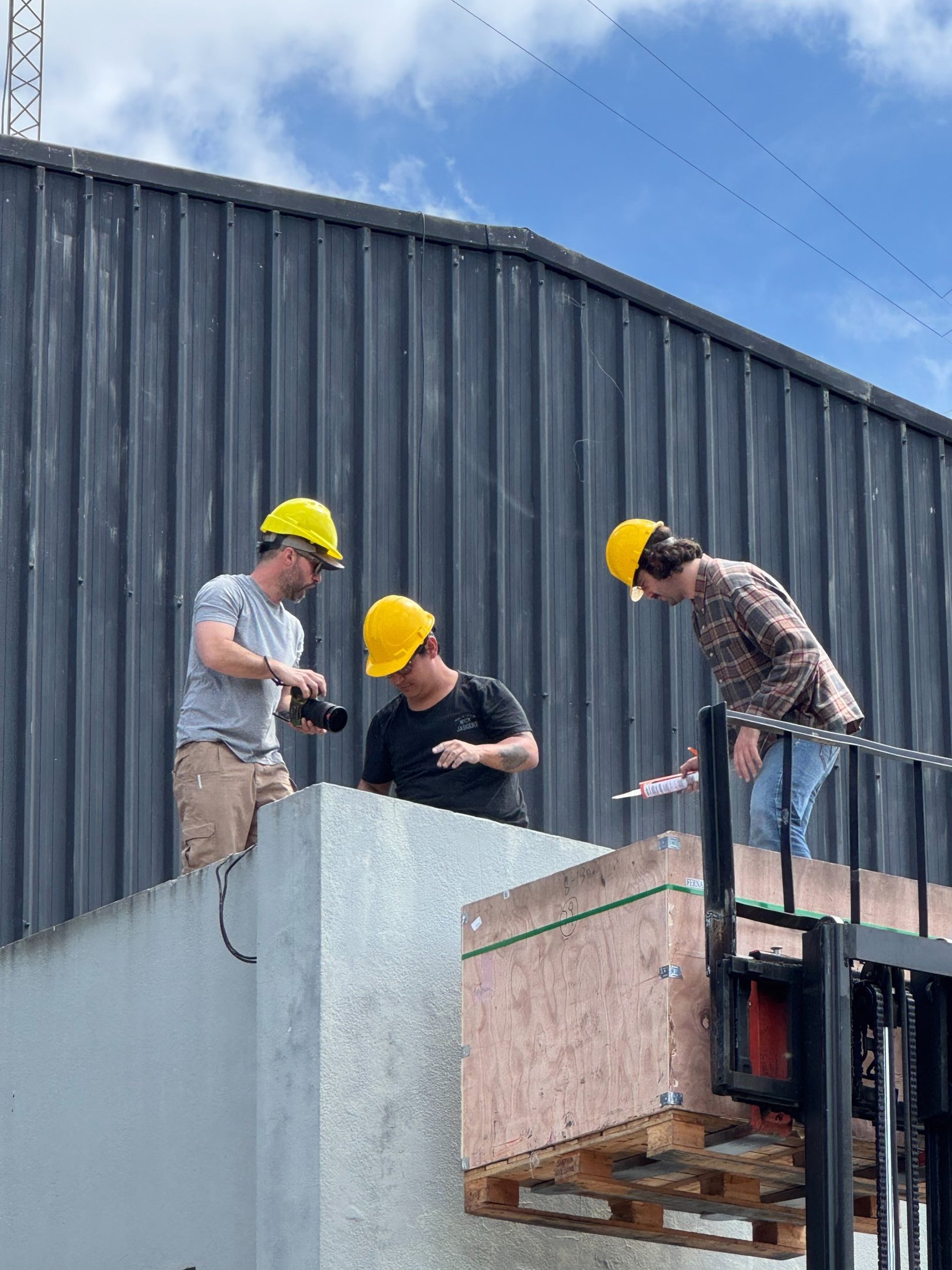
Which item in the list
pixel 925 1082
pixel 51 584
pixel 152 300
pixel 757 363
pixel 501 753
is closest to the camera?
pixel 925 1082

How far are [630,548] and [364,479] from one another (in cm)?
407

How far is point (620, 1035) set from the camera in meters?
6.21

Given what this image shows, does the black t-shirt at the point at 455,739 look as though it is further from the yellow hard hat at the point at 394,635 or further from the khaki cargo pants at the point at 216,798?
the khaki cargo pants at the point at 216,798

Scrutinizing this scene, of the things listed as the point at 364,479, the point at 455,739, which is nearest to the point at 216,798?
the point at 455,739

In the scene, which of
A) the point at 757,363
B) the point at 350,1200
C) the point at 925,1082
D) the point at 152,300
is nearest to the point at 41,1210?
the point at 350,1200

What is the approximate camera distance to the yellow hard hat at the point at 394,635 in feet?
27.1

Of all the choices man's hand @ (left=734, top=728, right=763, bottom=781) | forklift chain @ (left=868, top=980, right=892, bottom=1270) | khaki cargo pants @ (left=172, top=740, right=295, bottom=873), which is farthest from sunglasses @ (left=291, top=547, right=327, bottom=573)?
forklift chain @ (left=868, top=980, right=892, bottom=1270)

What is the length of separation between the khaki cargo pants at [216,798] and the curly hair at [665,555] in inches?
70.4

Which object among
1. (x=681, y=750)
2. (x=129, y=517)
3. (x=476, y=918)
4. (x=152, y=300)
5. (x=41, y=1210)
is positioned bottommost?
(x=41, y=1210)

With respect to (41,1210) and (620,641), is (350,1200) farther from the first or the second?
(620,641)

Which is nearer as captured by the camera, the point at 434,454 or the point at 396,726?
the point at 396,726

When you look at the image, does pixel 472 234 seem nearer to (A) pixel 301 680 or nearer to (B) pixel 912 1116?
(A) pixel 301 680

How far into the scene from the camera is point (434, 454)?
12008mm

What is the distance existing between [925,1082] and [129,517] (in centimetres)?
612
